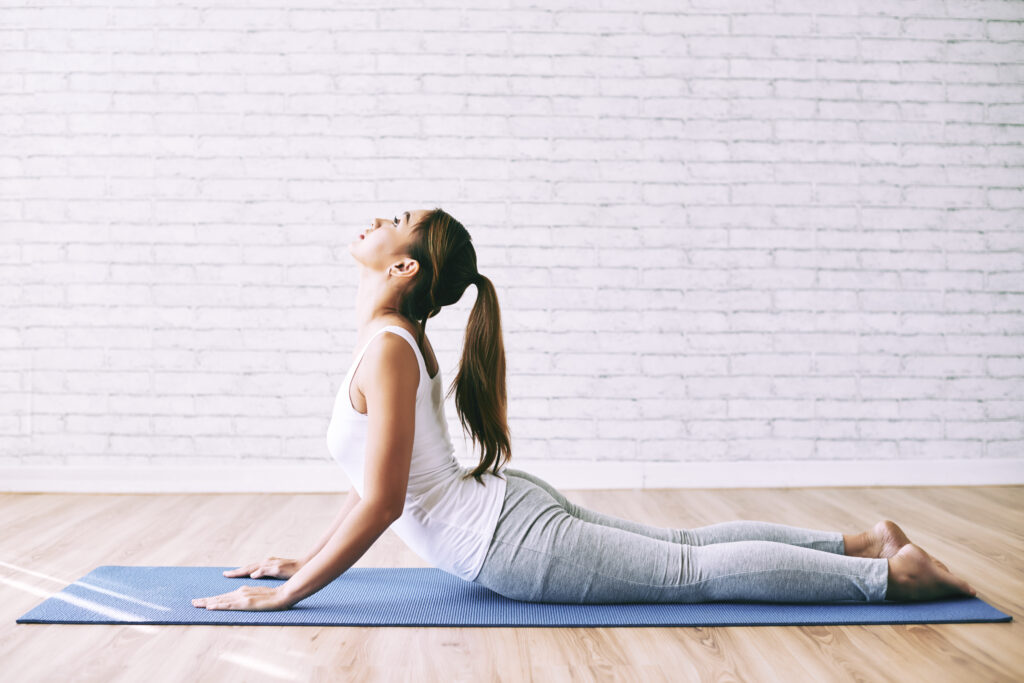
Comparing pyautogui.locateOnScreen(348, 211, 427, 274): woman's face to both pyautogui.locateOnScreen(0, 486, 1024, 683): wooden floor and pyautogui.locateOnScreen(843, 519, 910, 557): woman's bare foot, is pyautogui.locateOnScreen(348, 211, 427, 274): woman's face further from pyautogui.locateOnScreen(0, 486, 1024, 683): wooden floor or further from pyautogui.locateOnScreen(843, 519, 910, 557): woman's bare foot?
pyautogui.locateOnScreen(843, 519, 910, 557): woman's bare foot

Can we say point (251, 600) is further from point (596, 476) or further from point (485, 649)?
point (596, 476)

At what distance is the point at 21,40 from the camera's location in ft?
11.5

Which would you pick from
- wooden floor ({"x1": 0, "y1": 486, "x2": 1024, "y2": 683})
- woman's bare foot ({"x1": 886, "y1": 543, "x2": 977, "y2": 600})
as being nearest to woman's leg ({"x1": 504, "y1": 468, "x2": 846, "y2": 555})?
woman's bare foot ({"x1": 886, "y1": 543, "x2": 977, "y2": 600})

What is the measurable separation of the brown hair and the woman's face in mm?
19

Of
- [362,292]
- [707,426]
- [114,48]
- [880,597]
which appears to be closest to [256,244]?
[114,48]

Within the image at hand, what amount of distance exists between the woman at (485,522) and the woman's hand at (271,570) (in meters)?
0.24

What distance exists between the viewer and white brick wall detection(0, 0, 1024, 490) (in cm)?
351

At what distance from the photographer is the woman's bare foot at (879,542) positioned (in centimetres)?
202

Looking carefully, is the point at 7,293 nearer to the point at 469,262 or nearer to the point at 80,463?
the point at 80,463

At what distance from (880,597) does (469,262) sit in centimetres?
122

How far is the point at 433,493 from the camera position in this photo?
6.19 feet

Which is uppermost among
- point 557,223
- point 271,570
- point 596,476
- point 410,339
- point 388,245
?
point 557,223

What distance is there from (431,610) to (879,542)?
1.09 m

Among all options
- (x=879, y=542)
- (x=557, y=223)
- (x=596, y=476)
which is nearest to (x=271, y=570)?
(x=879, y=542)
